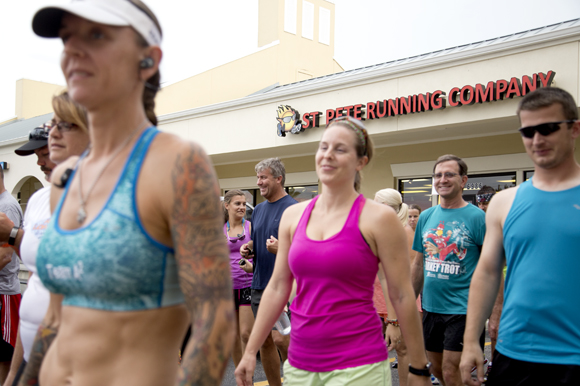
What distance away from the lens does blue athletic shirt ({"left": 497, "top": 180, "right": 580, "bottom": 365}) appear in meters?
2.33

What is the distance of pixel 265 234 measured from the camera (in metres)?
5.47

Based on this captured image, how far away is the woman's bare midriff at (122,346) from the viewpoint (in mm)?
1305

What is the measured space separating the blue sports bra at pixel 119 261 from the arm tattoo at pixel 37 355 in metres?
0.46

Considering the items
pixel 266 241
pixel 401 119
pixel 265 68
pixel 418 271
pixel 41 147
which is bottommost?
pixel 418 271

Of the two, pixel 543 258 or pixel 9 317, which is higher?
pixel 543 258

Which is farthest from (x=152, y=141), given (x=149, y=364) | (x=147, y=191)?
(x=149, y=364)

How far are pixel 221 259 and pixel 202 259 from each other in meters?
0.05

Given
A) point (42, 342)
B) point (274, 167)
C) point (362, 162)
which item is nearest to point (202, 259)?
point (42, 342)

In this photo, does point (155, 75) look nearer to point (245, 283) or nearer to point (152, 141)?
point (152, 141)

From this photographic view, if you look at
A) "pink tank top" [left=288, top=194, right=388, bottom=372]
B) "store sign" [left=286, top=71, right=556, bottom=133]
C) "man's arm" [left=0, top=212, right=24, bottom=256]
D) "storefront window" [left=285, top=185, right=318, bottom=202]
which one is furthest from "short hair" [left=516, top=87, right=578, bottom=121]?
"storefront window" [left=285, top=185, right=318, bottom=202]

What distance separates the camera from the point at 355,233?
2.62 m

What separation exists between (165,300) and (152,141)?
42 centimetres

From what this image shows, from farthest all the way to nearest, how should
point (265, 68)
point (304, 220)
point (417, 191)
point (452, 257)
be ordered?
point (265, 68), point (417, 191), point (452, 257), point (304, 220)

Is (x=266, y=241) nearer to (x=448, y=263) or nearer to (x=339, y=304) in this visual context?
(x=448, y=263)
